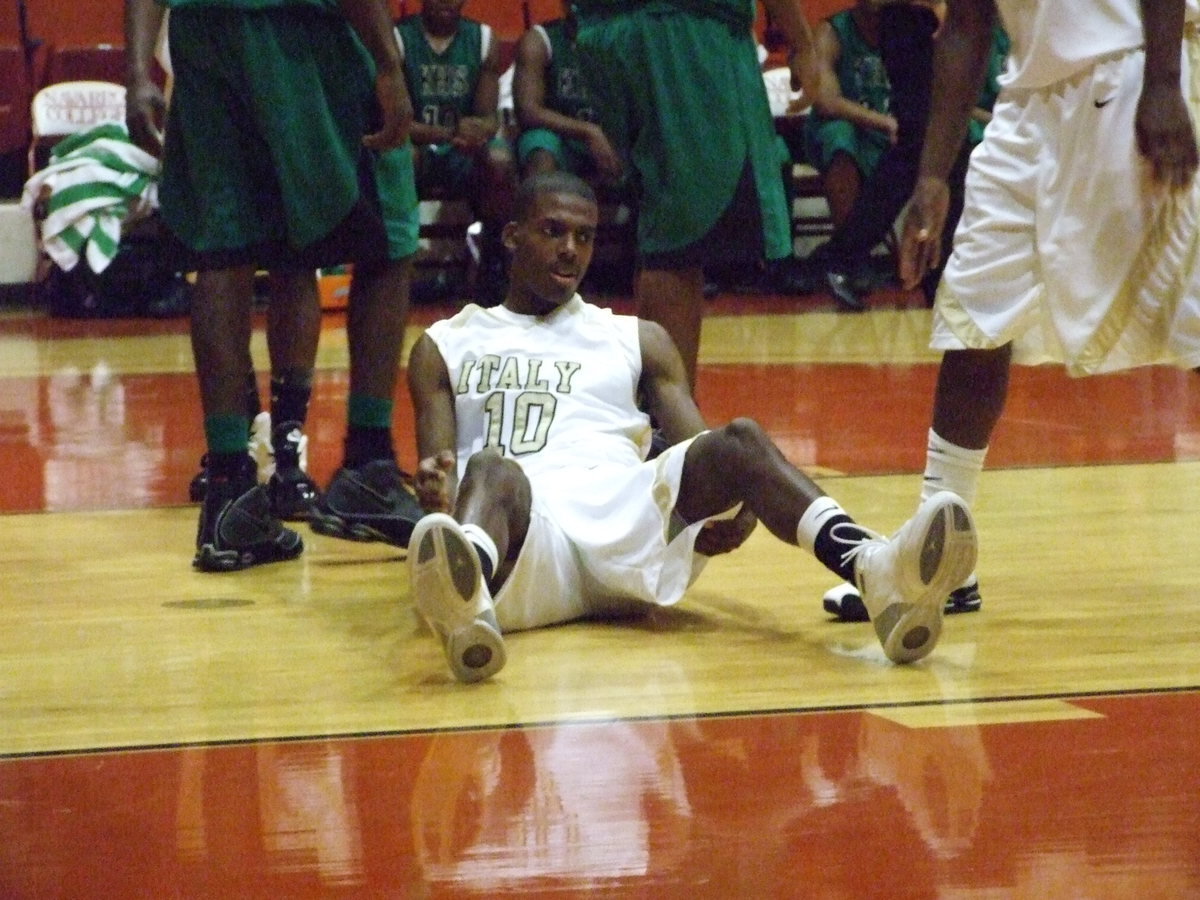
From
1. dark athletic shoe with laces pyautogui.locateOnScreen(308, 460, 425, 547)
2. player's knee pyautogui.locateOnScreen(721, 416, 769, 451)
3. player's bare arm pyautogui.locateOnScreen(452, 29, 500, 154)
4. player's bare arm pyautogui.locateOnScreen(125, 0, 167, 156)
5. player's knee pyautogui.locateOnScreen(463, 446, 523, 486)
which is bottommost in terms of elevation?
dark athletic shoe with laces pyautogui.locateOnScreen(308, 460, 425, 547)

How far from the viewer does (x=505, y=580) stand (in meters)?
2.77

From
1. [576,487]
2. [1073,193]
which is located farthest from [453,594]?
[1073,193]

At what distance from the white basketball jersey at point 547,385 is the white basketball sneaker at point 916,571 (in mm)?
558

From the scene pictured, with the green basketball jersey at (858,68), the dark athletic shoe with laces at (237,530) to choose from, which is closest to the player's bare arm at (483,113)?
the green basketball jersey at (858,68)

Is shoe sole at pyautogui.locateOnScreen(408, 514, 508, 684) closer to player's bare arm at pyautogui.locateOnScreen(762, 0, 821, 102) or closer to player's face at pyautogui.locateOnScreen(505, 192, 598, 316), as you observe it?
player's face at pyautogui.locateOnScreen(505, 192, 598, 316)

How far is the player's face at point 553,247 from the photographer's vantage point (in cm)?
308

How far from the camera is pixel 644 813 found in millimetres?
1925

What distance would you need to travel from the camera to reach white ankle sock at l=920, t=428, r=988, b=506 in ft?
9.61

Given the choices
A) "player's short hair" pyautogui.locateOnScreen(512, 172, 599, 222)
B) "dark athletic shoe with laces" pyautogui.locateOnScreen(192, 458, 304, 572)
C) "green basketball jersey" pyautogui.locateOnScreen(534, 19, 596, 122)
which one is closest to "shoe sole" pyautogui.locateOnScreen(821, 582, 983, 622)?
"player's short hair" pyautogui.locateOnScreen(512, 172, 599, 222)

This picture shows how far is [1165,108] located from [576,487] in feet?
3.17

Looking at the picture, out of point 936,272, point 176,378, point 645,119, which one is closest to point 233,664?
point 645,119

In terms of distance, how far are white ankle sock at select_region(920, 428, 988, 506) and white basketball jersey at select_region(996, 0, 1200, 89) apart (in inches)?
21.4

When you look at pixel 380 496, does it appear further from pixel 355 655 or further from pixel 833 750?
pixel 833 750

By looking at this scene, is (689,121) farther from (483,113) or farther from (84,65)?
(84,65)
